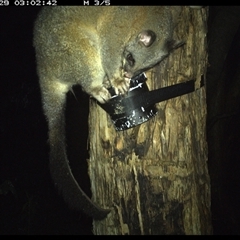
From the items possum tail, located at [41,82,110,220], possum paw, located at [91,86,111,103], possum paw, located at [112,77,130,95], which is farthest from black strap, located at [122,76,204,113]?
possum tail, located at [41,82,110,220]

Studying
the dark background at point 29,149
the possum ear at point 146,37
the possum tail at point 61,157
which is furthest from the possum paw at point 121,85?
the dark background at point 29,149

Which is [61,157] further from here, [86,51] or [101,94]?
[86,51]

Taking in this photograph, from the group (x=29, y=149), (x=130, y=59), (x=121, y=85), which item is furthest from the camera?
(x=29, y=149)

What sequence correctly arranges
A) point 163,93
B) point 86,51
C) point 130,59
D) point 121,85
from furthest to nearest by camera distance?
point 130,59
point 86,51
point 121,85
point 163,93

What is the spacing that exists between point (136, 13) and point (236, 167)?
5320 millimetres

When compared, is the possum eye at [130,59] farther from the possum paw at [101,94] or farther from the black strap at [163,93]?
the black strap at [163,93]

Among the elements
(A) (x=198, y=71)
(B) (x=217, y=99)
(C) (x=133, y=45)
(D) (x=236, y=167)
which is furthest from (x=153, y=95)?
(D) (x=236, y=167)

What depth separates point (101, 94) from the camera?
9.84ft

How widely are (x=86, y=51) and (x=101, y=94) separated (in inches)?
21.3

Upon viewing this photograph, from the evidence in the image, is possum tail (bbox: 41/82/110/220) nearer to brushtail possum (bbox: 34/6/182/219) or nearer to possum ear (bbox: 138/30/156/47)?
brushtail possum (bbox: 34/6/182/219)

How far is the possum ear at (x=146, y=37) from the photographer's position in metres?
3.13

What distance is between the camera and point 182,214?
249 cm

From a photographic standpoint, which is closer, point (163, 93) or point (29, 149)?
point (163, 93)

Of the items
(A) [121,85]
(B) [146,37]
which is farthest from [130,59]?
(A) [121,85]
